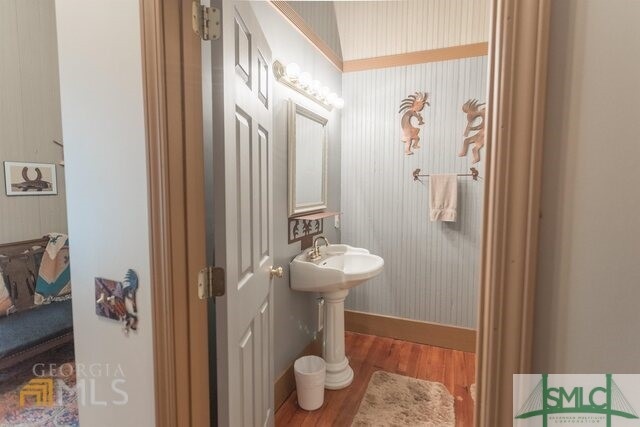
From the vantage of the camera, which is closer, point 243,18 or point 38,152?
point 243,18

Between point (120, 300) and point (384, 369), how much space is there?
203cm

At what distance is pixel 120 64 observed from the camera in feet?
3.07

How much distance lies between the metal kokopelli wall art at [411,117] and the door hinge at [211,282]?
6.97ft

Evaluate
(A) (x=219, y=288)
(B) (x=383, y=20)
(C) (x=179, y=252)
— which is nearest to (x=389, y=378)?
(A) (x=219, y=288)

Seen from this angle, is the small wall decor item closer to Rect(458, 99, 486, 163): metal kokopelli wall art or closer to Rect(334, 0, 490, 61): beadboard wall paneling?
Rect(458, 99, 486, 163): metal kokopelli wall art

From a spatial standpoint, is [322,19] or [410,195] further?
[410,195]

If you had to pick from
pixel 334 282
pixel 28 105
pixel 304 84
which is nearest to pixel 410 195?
pixel 334 282

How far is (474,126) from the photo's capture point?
2.56m

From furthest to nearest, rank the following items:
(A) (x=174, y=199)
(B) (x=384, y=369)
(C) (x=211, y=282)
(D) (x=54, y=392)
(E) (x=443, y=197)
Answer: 1. (E) (x=443, y=197)
2. (B) (x=384, y=369)
3. (D) (x=54, y=392)
4. (C) (x=211, y=282)
5. (A) (x=174, y=199)

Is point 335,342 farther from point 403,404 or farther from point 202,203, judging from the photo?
point 202,203

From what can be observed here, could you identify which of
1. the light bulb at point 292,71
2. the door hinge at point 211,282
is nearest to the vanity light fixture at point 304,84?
the light bulb at point 292,71

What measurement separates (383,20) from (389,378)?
276 cm

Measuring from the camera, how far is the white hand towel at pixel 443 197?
2.61 meters

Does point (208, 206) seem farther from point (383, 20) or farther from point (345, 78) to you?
point (383, 20)
